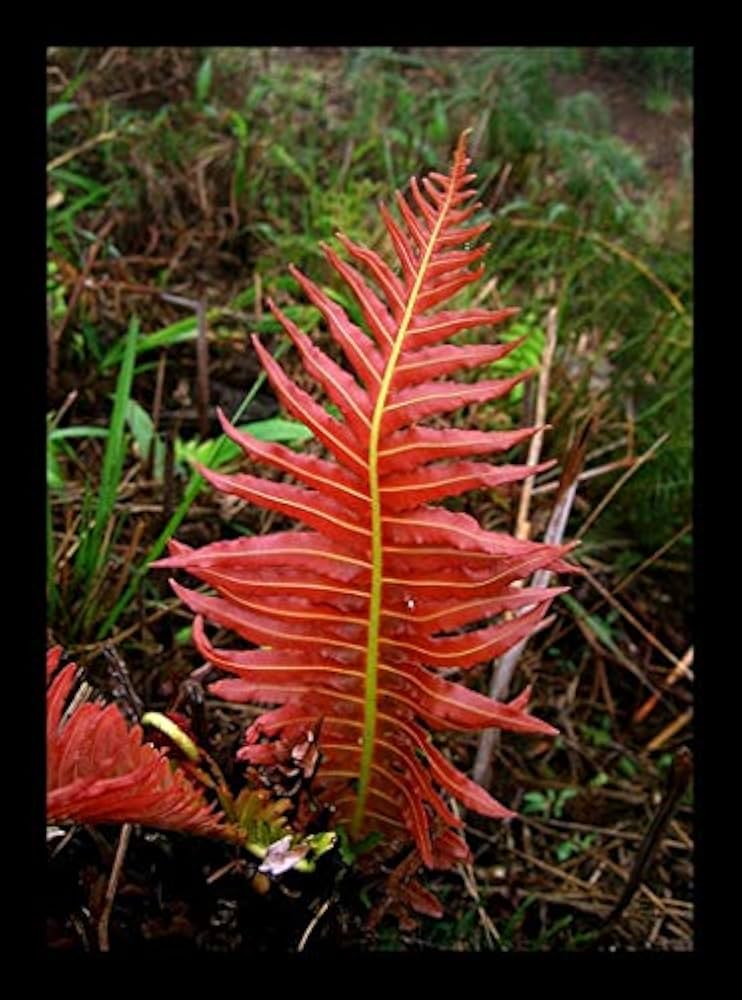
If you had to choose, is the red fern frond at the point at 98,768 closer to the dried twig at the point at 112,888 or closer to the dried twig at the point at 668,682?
the dried twig at the point at 112,888

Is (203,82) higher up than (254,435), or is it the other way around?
(203,82)

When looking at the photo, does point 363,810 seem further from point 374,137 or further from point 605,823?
point 374,137

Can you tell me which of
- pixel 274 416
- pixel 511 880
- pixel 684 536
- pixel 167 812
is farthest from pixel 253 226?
Answer: pixel 167 812

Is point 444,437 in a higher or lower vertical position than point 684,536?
higher

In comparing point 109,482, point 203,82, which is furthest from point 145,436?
point 203,82

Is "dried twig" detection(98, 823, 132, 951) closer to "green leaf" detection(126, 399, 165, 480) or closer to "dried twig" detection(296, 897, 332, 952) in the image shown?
"dried twig" detection(296, 897, 332, 952)

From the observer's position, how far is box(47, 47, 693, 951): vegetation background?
4.68ft

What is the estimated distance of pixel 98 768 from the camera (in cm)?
92

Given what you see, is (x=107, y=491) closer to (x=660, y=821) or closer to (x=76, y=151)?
(x=660, y=821)

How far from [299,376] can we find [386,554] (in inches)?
50.4

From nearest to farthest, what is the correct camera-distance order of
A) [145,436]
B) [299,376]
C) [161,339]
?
[145,436] < [161,339] < [299,376]

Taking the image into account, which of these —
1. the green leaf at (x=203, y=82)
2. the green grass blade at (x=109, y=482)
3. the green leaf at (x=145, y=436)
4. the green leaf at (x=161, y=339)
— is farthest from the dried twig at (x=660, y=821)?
the green leaf at (x=203, y=82)

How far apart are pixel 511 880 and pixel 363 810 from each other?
15.5 inches

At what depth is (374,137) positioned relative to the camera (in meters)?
3.04
